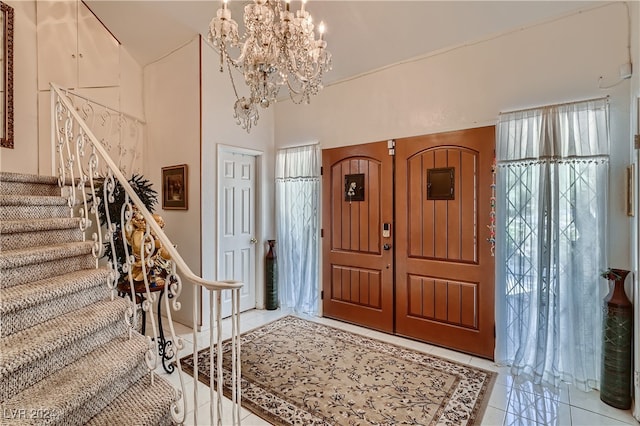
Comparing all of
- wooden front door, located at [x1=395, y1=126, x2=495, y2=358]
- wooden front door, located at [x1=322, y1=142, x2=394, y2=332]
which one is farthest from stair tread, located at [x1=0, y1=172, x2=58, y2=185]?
wooden front door, located at [x1=395, y1=126, x2=495, y2=358]

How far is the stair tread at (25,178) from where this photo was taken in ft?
7.01

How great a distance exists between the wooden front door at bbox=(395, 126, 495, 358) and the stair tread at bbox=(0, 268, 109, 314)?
2.76 m

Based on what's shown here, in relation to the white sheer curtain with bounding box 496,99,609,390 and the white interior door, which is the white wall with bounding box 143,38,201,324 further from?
the white sheer curtain with bounding box 496,99,609,390

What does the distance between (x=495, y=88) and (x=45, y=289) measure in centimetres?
367

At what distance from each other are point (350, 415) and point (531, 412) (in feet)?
4.25

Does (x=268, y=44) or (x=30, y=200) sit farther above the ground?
(x=268, y=44)

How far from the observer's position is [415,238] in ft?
10.9

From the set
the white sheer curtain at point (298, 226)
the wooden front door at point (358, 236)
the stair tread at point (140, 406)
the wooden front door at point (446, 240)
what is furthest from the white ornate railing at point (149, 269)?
the wooden front door at point (446, 240)

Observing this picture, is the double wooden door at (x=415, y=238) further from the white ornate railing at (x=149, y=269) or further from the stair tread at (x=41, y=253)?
the stair tread at (x=41, y=253)

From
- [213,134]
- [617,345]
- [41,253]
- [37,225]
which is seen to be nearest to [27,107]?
[213,134]

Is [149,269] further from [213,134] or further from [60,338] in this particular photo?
[213,134]

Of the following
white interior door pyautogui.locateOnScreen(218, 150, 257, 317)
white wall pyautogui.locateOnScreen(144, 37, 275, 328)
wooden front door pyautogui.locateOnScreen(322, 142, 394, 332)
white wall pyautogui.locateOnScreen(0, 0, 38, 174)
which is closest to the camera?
white wall pyautogui.locateOnScreen(0, 0, 38, 174)

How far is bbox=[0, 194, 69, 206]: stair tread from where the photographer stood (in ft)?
6.45

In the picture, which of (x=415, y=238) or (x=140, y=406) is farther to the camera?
(x=415, y=238)
